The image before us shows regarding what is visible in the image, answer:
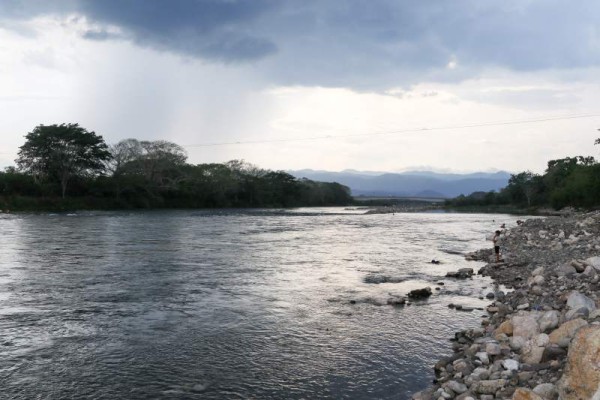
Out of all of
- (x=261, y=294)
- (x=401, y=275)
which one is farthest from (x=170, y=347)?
(x=401, y=275)

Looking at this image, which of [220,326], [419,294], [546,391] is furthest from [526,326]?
[220,326]

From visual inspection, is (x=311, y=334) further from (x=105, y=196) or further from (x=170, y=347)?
(x=105, y=196)

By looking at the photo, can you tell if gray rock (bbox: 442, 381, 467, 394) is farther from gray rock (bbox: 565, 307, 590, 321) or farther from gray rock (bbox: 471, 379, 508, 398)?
gray rock (bbox: 565, 307, 590, 321)

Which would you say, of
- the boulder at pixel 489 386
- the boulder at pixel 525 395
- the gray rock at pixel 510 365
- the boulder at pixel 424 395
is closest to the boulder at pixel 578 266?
the gray rock at pixel 510 365

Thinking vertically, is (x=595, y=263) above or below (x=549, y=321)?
above

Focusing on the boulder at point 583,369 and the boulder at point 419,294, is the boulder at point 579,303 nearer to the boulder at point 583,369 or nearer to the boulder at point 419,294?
the boulder at point 583,369

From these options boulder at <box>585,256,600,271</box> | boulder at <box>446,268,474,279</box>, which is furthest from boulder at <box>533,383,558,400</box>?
boulder at <box>446,268,474,279</box>

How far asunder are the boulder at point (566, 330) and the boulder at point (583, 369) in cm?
170

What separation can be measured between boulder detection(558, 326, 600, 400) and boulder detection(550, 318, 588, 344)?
1.70 meters

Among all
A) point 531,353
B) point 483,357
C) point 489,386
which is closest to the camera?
point 489,386

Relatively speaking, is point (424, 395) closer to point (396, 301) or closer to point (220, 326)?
point (220, 326)

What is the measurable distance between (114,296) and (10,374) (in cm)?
604

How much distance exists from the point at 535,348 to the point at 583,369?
2242 mm

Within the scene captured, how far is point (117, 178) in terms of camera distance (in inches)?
3364
